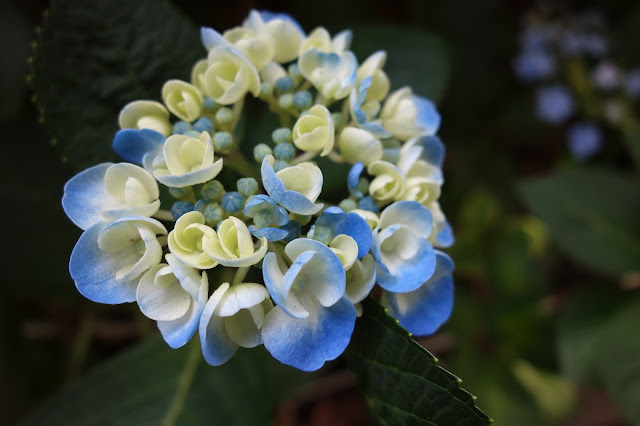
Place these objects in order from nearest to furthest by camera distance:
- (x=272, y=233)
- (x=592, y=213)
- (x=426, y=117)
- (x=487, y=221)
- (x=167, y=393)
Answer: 1. (x=272, y=233)
2. (x=426, y=117)
3. (x=167, y=393)
4. (x=592, y=213)
5. (x=487, y=221)

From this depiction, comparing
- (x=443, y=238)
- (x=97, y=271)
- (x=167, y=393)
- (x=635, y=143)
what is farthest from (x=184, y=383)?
(x=635, y=143)

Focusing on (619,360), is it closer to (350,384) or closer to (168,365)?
(350,384)

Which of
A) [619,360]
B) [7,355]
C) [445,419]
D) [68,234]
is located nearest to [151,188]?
[445,419]

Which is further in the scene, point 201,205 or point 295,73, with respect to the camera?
point 295,73

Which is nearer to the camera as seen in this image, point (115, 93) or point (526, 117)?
point (115, 93)

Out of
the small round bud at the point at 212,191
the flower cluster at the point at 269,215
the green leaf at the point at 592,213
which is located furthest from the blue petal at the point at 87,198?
the green leaf at the point at 592,213

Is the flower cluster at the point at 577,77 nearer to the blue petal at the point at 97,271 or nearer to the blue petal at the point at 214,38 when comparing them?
the blue petal at the point at 214,38

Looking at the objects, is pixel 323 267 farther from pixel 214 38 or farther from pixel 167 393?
pixel 167 393

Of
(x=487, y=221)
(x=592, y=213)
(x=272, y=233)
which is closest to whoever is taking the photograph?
(x=272, y=233)
